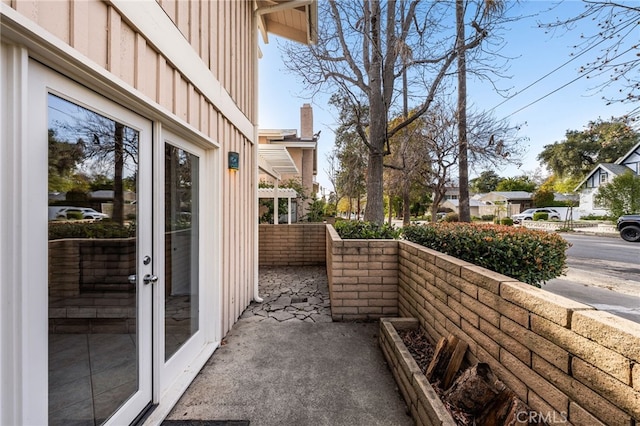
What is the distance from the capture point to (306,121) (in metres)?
15.2

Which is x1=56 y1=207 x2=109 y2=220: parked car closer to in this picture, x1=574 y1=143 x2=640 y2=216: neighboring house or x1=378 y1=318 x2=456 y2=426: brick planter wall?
x1=378 y1=318 x2=456 y2=426: brick planter wall

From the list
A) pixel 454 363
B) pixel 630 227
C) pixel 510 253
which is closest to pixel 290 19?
pixel 510 253

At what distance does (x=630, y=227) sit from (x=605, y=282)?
9.71 meters

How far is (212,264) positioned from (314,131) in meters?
14.9

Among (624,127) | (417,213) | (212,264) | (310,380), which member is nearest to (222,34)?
(212,264)

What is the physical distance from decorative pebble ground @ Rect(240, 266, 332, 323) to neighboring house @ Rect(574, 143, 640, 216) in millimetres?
21278

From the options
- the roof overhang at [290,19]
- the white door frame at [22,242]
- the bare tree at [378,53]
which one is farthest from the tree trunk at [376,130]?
the white door frame at [22,242]

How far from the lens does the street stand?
425 cm

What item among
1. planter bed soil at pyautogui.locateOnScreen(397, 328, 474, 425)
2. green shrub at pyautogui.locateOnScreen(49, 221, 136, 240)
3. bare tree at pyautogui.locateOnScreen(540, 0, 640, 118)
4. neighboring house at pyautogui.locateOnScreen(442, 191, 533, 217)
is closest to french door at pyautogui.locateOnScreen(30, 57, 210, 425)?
green shrub at pyautogui.locateOnScreen(49, 221, 136, 240)

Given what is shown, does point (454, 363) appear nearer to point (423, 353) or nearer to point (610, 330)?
point (423, 353)

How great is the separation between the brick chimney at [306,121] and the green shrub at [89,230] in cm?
1390

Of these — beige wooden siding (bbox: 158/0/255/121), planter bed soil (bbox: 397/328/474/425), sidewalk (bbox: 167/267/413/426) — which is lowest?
sidewalk (bbox: 167/267/413/426)

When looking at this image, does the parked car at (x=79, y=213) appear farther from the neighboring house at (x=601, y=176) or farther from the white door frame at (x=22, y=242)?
the neighboring house at (x=601, y=176)

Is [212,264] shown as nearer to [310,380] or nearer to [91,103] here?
[310,380]
